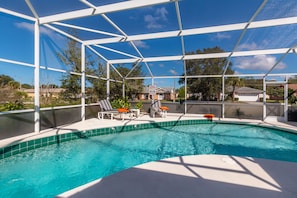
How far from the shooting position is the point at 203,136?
6.27 m

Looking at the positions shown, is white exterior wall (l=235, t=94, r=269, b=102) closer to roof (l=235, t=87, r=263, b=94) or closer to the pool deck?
roof (l=235, t=87, r=263, b=94)

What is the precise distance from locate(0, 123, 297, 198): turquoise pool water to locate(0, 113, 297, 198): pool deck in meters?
1.05

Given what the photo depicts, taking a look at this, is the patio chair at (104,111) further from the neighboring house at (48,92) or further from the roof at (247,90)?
the roof at (247,90)

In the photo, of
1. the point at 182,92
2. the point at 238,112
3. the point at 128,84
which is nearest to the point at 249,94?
the point at 238,112

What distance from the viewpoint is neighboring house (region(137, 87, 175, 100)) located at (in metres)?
10.5

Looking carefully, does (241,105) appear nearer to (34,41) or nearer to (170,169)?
(170,169)

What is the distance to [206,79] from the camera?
9.58m

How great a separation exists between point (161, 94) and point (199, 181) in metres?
8.51

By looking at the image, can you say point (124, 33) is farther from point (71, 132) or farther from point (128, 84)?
point (128, 84)

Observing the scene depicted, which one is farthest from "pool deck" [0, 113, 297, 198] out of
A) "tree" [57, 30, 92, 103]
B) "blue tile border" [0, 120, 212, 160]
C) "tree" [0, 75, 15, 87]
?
"tree" [57, 30, 92, 103]

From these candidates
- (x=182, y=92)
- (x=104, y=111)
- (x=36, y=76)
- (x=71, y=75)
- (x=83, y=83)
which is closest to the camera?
(x=36, y=76)

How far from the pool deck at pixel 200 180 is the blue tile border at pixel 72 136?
9.69 ft

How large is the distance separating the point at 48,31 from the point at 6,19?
1.28m

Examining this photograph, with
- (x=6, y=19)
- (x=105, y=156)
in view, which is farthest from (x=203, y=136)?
(x=6, y=19)
